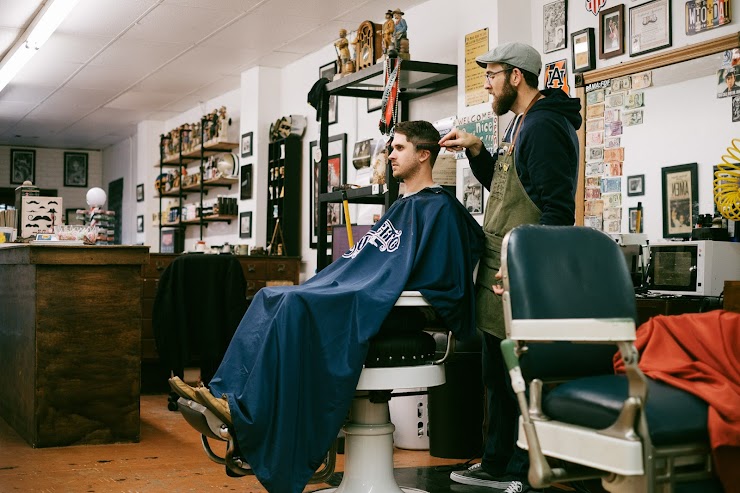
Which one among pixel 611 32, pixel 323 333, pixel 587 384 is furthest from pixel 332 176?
pixel 587 384

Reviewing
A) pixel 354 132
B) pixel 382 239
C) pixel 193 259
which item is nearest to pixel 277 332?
pixel 382 239

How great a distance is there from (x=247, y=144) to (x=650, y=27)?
4700 millimetres

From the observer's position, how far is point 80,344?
4133mm

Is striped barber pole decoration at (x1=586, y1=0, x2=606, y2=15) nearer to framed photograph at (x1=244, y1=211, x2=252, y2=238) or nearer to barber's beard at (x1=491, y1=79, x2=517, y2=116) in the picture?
barber's beard at (x1=491, y1=79, x2=517, y2=116)

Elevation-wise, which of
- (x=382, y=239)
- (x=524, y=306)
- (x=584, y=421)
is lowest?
(x=584, y=421)

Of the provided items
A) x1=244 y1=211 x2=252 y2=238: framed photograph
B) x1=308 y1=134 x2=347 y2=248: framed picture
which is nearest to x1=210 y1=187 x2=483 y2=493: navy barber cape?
x1=308 y1=134 x2=347 y2=248: framed picture

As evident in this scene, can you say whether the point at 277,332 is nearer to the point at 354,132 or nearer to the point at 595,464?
the point at 595,464

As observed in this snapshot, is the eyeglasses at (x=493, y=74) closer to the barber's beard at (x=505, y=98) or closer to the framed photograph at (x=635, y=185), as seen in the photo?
the barber's beard at (x=505, y=98)

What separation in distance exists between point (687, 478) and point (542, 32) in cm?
323

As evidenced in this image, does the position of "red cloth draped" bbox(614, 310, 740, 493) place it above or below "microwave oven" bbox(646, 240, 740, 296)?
below

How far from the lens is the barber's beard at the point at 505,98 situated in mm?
3125

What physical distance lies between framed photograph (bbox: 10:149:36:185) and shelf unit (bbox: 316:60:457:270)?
327 inches

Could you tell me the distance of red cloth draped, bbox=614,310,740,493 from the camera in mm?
1936

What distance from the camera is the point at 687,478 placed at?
6.42 ft
